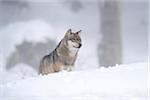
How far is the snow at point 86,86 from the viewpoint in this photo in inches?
98.0

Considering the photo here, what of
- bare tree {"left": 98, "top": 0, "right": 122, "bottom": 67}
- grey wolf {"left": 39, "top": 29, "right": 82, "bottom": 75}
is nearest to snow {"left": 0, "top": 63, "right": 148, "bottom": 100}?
grey wolf {"left": 39, "top": 29, "right": 82, "bottom": 75}

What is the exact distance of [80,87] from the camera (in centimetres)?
254

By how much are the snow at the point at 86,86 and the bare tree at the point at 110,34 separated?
847 mm

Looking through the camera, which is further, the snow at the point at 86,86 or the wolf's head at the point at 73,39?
the wolf's head at the point at 73,39

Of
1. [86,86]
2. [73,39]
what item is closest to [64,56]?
[73,39]

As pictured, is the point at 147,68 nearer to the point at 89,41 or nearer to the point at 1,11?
the point at 89,41

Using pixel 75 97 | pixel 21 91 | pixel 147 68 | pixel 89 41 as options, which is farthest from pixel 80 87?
pixel 89 41

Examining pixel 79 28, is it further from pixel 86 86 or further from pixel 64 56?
pixel 86 86

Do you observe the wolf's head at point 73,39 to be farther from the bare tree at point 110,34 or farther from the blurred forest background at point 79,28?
the bare tree at point 110,34

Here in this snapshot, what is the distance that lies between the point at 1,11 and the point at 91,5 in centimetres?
88

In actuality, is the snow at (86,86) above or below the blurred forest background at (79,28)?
below

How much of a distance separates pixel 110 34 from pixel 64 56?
66 centimetres

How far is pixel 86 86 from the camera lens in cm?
255

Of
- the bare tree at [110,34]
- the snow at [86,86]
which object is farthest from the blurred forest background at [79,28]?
the snow at [86,86]
